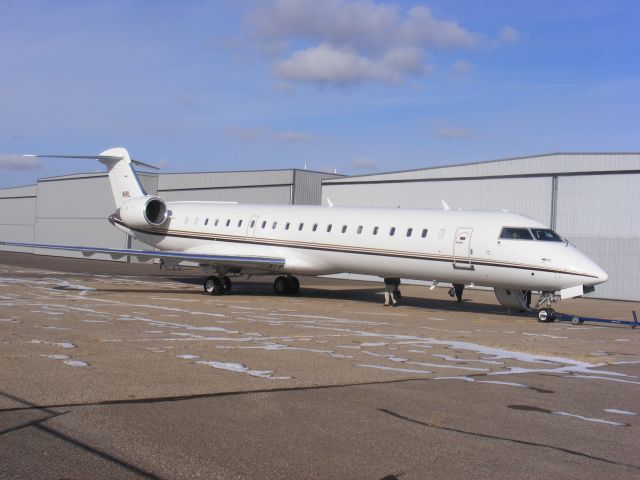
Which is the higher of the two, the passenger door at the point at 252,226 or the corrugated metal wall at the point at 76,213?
the corrugated metal wall at the point at 76,213

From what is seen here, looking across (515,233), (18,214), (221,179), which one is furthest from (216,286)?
(18,214)

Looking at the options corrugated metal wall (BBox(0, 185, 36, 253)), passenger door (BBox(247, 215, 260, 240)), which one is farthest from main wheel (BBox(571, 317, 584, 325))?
corrugated metal wall (BBox(0, 185, 36, 253))

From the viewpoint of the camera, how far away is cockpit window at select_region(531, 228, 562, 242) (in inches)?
754

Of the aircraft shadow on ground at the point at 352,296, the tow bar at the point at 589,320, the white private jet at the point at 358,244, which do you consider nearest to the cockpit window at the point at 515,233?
the white private jet at the point at 358,244

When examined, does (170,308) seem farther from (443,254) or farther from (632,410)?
(632,410)

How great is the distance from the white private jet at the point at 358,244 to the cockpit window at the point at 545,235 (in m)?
0.03

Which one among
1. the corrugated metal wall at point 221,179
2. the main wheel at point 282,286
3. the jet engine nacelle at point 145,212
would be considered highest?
the corrugated metal wall at point 221,179

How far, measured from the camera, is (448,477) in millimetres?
5266

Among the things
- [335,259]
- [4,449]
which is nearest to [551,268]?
[335,259]

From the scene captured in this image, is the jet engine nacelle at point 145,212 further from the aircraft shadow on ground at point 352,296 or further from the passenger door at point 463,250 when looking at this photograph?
the passenger door at point 463,250

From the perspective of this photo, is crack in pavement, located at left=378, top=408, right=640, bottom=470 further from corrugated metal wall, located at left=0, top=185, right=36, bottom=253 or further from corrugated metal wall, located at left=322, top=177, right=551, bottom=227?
corrugated metal wall, located at left=0, top=185, right=36, bottom=253

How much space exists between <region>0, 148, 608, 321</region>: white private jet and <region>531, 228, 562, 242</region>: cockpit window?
27mm

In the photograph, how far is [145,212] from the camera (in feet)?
93.6

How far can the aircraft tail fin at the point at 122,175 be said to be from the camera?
100ft
